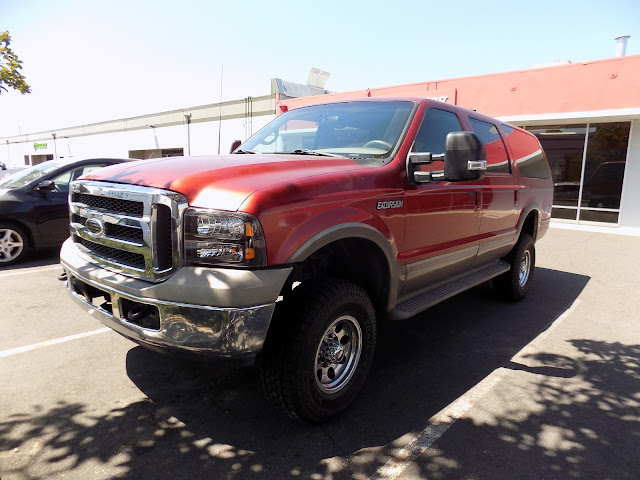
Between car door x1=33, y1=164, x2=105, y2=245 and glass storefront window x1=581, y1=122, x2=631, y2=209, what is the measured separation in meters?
12.9

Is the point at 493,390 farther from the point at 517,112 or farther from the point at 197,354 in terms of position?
the point at 517,112

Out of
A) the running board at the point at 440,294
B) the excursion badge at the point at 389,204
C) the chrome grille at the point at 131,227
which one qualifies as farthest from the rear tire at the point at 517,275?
the chrome grille at the point at 131,227

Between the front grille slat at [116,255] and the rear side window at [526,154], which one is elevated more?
the rear side window at [526,154]

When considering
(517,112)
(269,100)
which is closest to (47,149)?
(269,100)

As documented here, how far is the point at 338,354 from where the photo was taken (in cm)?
279

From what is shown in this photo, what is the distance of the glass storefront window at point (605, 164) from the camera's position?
11.5 meters

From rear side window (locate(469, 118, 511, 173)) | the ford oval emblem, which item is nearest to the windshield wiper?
the ford oval emblem

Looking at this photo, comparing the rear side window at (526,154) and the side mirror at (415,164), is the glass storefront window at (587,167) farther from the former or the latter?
the side mirror at (415,164)

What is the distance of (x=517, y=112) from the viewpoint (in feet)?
41.0

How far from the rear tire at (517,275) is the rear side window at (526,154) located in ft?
2.79

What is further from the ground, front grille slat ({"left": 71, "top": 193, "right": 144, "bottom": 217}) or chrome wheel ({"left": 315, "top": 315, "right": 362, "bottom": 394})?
front grille slat ({"left": 71, "top": 193, "right": 144, "bottom": 217})

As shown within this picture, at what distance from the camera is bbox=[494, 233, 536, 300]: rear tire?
16.9 feet

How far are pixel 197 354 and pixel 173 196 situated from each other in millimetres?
834

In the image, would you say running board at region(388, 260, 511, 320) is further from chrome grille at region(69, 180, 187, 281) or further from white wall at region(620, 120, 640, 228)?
white wall at region(620, 120, 640, 228)
